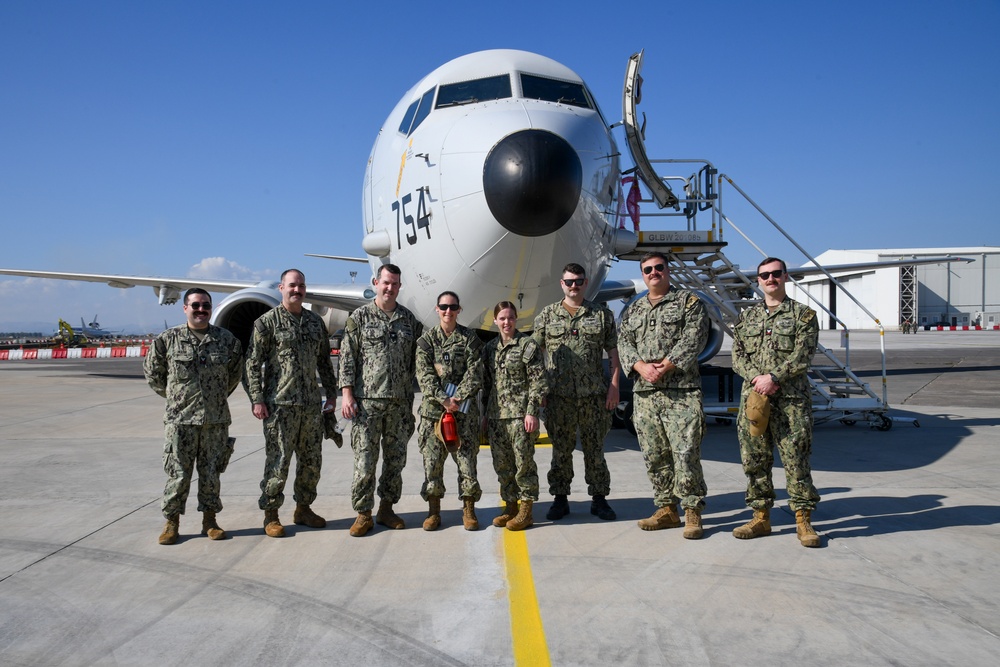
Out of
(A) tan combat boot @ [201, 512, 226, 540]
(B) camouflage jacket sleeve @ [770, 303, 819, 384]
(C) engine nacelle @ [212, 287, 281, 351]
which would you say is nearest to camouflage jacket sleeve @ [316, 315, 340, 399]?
(A) tan combat boot @ [201, 512, 226, 540]

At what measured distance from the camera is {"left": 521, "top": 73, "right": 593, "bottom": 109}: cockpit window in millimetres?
6695

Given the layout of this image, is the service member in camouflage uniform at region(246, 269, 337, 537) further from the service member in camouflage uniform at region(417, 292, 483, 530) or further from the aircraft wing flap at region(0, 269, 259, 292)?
the aircraft wing flap at region(0, 269, 259, 292)

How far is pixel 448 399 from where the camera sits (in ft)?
15.8

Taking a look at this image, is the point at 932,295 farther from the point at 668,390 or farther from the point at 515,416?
the point at 515,416

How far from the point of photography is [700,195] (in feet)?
29.5

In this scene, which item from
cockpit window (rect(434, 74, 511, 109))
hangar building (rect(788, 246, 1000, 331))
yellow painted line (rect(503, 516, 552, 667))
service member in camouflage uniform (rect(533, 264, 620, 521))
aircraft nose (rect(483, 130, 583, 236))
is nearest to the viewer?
yellow painted line (rect(503, 516, 552, 667))

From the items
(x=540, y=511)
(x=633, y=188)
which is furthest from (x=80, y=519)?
(x=633, y=188)

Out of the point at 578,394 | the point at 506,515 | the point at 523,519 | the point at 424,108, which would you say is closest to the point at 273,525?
the point at 506,515

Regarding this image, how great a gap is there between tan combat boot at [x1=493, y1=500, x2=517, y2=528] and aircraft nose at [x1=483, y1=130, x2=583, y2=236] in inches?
83.1

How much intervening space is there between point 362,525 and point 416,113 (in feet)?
14.4

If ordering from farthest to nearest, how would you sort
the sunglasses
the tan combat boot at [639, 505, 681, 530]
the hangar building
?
1. the hangar building
2. the sunglasses
3. the tan combat boot at [639, 505, 681, 530]

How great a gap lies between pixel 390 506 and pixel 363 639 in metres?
1.92

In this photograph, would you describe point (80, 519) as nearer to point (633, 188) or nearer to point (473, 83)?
point (473, 83)

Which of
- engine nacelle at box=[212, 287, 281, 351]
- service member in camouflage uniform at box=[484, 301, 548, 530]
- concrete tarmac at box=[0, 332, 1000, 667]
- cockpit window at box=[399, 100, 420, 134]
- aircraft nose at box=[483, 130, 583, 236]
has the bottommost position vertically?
concrete tarmac at box=[0, 332, 1000, 667]
